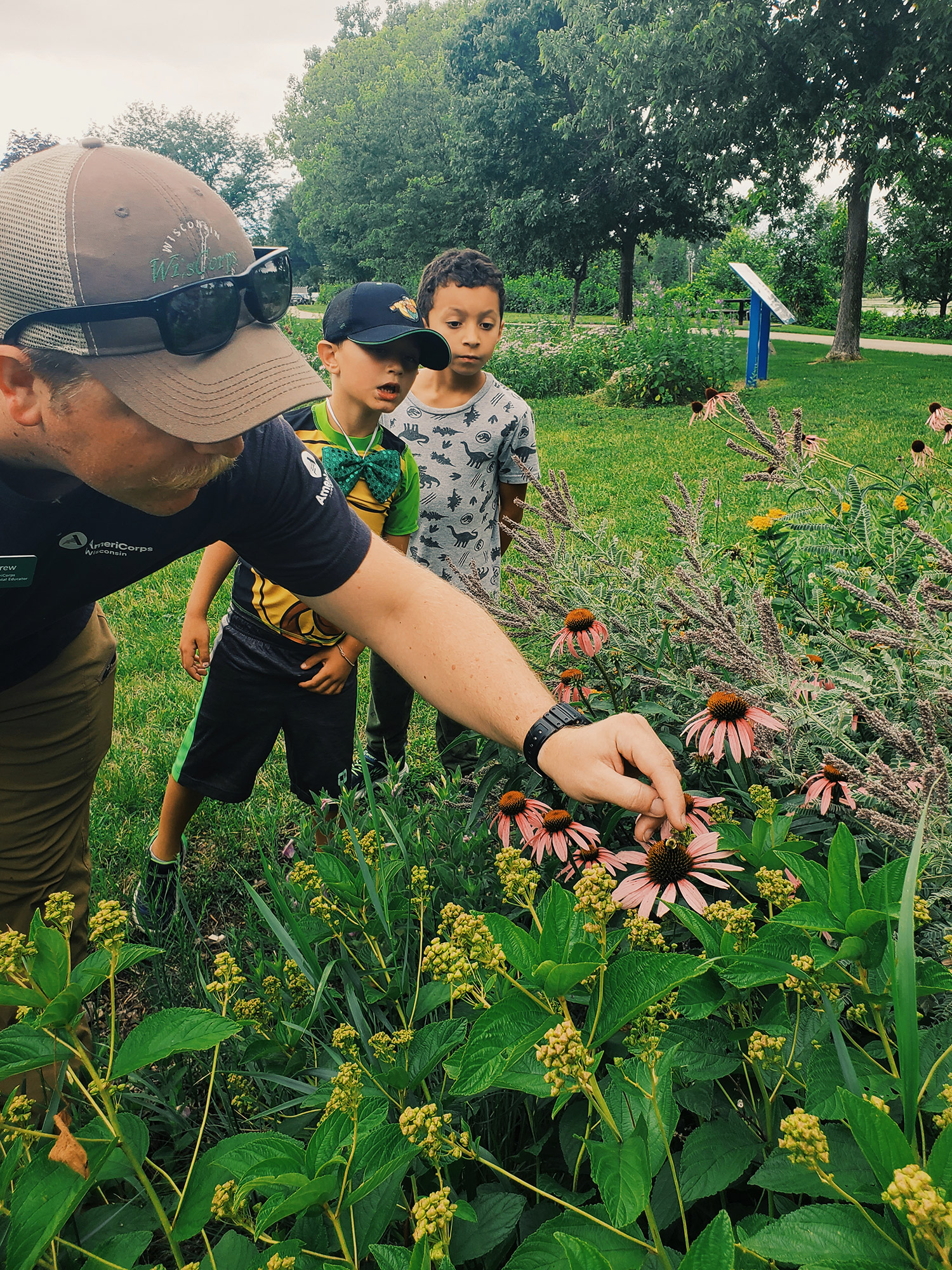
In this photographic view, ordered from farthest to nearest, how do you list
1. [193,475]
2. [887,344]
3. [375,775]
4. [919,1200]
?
1. [887,344]
2. [375,775]
3. [193,475]
4. [919,1200]

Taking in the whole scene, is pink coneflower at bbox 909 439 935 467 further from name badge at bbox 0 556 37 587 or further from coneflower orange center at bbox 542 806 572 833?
name badge at bbox 0 556 37 587

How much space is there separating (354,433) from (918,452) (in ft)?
6.14

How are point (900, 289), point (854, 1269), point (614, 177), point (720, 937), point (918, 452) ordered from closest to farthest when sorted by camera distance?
point (854, 1269) < point (720, 937) < point (918, 452) < point (614, 177) < point (900, 289)

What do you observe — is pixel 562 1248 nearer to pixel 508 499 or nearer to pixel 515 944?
pixel 515 944

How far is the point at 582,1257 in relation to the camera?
0.63 m

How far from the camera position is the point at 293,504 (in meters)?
1.90

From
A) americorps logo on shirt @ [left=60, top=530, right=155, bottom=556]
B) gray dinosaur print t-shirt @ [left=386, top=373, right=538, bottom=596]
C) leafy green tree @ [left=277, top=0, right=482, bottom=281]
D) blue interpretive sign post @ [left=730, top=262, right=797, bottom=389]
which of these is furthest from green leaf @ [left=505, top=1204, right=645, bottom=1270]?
leafy green tree @ [left=277, top=0, right=482, bottom=281]

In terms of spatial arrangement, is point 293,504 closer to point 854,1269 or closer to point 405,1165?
point 405,1165

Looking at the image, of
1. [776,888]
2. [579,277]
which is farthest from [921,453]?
[579,277]

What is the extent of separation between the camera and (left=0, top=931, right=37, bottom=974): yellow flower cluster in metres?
0.84

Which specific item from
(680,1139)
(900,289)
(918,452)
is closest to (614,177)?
(900,289)

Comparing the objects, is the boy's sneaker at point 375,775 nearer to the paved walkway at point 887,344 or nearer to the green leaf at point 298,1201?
the green leaf at point 298,1201

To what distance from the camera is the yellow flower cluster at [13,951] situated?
2.75 feet

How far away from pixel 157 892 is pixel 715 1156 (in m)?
2.03
